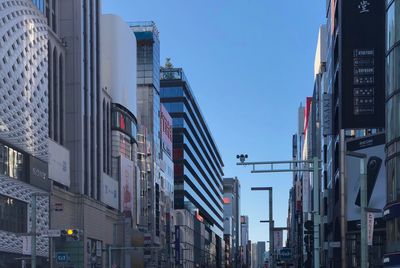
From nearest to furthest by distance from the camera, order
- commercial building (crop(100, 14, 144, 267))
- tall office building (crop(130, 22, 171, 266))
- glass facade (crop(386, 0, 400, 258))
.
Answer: glass facade (crop(386, 0, 400, 258)), commercial building (crop(100, 14, 144, 267)), tall office building (crop(130, 22, 171, 266))

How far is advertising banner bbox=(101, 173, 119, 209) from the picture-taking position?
73.3 m

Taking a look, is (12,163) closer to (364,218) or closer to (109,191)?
(109,191)

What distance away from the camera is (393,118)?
106 feet

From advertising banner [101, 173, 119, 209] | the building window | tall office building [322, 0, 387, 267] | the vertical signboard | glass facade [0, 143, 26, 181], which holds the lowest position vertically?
the vertical signboard

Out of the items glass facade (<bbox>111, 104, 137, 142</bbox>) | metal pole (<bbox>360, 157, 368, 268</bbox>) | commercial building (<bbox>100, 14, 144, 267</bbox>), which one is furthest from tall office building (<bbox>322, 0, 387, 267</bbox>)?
glass facade (<bbox>111, 104, 137, 142</bbox>)

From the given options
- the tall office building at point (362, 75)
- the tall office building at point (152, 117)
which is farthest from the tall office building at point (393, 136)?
the tall office building at point (152, 117)

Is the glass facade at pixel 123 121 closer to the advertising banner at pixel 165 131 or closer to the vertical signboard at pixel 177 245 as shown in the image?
the advertising banner at pixel 165 131

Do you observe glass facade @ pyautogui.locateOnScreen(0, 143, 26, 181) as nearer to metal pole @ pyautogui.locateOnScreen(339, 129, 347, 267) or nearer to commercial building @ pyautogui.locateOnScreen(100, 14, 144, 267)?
metal pole @ pyautogui.locateOnScreen(339, 129, 347, 267)

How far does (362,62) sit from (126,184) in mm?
42413

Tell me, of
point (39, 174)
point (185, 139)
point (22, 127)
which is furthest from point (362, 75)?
point (185, 139)

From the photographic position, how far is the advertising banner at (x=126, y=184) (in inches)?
3250

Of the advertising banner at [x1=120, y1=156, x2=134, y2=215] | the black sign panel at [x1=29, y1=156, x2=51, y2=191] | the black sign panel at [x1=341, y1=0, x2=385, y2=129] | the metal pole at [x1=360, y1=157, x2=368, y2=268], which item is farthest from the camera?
the advertising banner at [x1=120, y1=156, x2=134, y2=215]

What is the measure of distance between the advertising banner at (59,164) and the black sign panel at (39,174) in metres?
2.14

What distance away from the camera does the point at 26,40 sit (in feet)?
173
